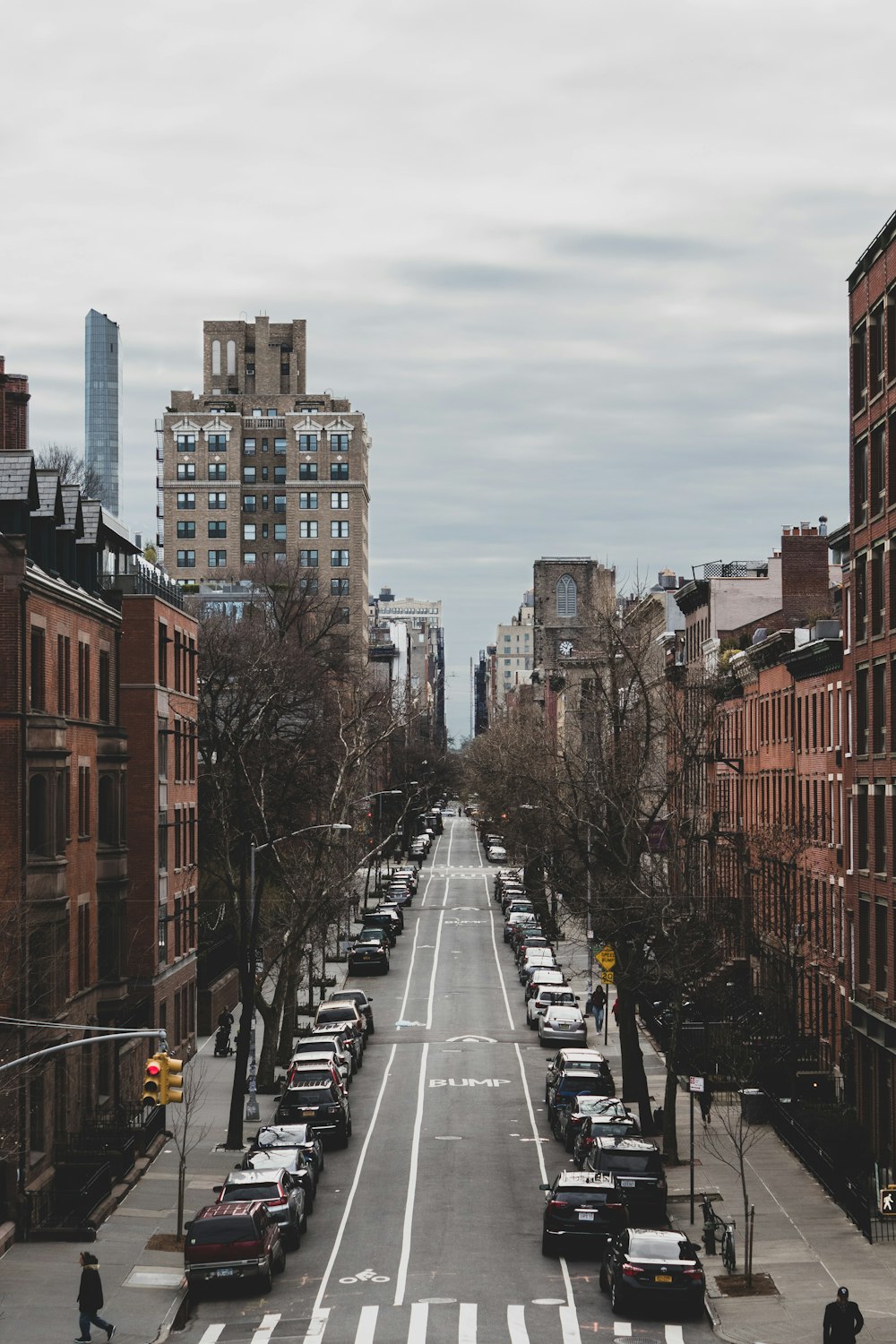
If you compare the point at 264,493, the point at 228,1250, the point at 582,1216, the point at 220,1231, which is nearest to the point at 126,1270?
the point at 220,1231

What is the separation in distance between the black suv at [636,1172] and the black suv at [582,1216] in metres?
0.37

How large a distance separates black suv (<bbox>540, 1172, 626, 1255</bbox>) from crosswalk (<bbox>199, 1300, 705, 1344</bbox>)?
3378 millimetres

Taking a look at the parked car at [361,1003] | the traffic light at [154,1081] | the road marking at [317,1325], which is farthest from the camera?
the parked car at [361,1003]

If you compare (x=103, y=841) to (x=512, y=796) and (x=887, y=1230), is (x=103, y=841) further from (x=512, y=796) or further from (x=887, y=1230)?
(x=512, y=796)

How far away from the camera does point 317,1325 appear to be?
2939cm

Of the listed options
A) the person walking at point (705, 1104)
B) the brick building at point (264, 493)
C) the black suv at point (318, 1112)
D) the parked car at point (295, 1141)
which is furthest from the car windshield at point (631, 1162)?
the brick building at point (264, 493)

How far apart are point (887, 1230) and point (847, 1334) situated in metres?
10.3

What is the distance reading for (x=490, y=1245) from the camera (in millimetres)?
34906

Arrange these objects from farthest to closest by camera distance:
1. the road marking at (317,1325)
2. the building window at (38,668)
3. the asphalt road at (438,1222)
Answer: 1. the building window at (38,668)
2. the asphalt road at (438,1222)
3. the road marking at (317,1325)

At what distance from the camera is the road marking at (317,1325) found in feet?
93.7

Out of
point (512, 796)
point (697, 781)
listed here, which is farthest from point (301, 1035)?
point (512, 796)

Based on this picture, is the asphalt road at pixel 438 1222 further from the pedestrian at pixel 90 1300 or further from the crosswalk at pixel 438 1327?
the pedestrian at pixel 90 1300

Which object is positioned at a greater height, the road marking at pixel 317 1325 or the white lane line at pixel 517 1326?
the white lane line at pixel 517 1326

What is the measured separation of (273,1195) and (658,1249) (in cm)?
815
